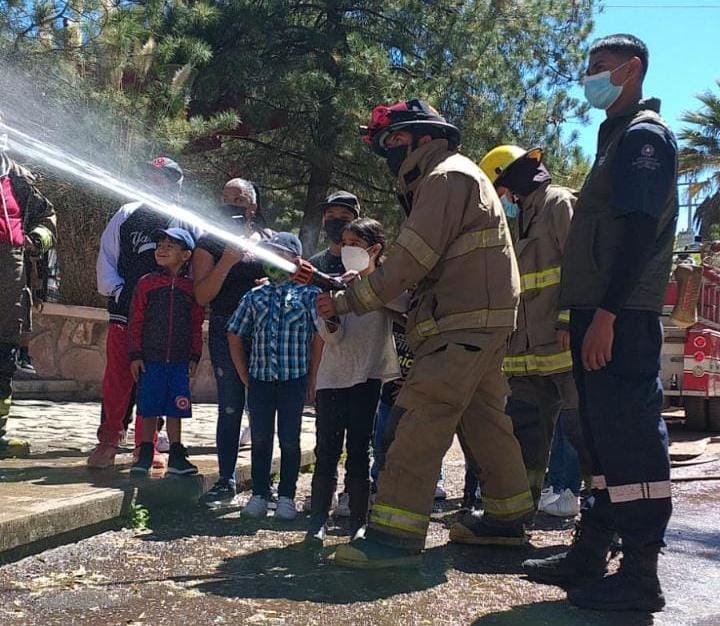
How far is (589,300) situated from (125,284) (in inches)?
112

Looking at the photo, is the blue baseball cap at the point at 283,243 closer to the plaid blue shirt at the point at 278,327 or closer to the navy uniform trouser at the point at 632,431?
the plaid blue shirt at the point at 278,327

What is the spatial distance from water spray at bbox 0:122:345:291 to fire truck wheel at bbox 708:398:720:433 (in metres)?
7.18

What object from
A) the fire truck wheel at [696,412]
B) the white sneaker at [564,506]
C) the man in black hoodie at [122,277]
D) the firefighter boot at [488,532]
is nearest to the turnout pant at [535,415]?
the firefighter boot at [488,532]

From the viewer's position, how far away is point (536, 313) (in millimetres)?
4324

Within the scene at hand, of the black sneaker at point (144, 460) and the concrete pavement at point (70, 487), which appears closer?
the concrete pavement at point (70, 487)

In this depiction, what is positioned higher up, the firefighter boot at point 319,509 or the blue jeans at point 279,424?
A: the blue jeans at point 279,424

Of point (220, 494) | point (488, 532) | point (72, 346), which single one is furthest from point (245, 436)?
point (72, 346)

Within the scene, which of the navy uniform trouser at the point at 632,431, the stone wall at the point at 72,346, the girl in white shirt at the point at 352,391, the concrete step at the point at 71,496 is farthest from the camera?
the stone wall at the point at 72,346

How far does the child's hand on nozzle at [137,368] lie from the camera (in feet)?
15.7

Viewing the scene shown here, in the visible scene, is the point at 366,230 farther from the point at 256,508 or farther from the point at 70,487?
the point at 70,487

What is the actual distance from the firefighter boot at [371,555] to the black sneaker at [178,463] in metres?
1.54

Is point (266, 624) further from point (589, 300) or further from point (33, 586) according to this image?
point (589, 300)

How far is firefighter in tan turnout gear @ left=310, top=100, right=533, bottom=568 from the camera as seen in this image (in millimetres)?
3469

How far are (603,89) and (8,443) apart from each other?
3.96 metres
